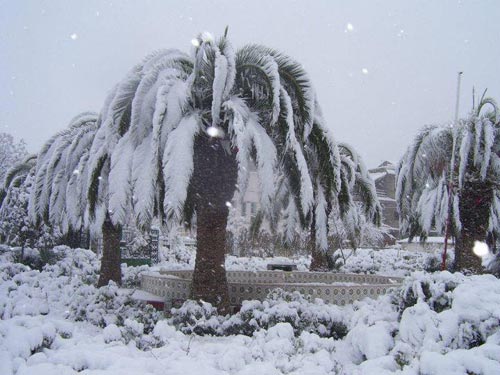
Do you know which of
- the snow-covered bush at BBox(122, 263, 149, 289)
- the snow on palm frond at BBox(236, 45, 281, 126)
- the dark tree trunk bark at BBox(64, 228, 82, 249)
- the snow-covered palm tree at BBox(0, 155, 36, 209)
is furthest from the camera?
the dark tree trunk bark at BBox(64, 228, 82, 249)

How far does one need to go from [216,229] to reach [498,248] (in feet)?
39.7

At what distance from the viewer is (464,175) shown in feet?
47.3

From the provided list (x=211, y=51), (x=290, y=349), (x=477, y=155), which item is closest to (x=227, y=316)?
(x=290, y=349)

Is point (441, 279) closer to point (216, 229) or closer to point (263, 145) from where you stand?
point (263, 145)

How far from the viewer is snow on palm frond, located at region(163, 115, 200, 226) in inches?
303

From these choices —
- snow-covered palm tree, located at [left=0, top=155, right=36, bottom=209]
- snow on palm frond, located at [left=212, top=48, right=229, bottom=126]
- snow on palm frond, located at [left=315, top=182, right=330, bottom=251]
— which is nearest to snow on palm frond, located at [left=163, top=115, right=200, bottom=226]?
snow on palm frond, located at [left=212, top=48, right=229, bottom=126]

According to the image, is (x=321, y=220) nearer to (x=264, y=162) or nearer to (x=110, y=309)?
(x=264, y=162)

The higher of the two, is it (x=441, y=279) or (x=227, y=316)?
(x=441, y=279)

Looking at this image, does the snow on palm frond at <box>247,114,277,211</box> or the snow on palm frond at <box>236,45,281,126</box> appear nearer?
the snow on palm frond at <box>247,114,277,211</box>

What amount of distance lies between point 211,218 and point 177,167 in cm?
151

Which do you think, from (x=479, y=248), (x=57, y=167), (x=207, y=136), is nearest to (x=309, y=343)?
(x=207, y=136)

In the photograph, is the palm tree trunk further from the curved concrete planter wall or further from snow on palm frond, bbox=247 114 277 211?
snow on palm frond, bbox=247 114 277 211

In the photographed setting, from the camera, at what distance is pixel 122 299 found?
9.26 metres

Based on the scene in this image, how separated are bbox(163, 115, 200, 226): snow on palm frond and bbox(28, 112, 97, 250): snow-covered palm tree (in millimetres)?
3264
